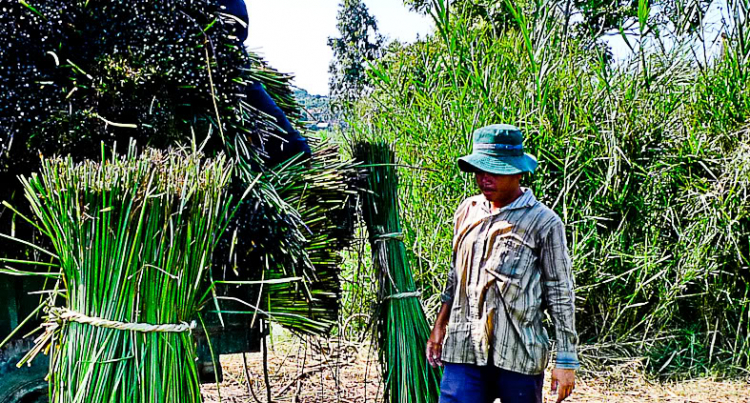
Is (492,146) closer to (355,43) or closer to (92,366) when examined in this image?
(92,366)

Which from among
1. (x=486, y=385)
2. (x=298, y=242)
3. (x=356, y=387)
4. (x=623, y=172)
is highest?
(x=623, y=172)

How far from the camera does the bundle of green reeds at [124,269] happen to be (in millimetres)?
1731

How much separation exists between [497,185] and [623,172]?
2560 millimetres

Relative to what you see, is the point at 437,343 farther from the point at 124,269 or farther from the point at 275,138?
the point at 124,269

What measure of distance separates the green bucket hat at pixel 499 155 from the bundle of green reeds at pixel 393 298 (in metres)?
0.71

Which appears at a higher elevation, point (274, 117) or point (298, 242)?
point (274, 117)

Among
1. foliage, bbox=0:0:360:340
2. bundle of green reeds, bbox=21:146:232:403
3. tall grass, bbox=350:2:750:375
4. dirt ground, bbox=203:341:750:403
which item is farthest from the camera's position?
tall grass, bbox=350:2:750:375

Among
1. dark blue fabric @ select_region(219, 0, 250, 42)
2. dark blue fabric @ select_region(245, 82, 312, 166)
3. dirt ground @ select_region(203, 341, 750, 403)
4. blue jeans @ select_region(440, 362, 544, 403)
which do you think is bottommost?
dirt ground @ select_region(203, 341, 750, 403)

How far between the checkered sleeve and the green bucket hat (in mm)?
227

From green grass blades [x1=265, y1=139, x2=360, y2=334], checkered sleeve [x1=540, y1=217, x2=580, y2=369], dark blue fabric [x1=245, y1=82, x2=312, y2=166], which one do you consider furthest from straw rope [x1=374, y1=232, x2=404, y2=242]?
checkered sleeve [x1=540, y1=217, x2=580, y2=369]

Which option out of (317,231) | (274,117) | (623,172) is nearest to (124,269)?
(274,117)

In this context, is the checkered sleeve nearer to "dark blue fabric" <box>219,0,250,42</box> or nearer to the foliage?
the foliage

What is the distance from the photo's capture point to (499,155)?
7.40 feet

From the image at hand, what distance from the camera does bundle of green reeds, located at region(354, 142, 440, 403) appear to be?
2.91 meters
